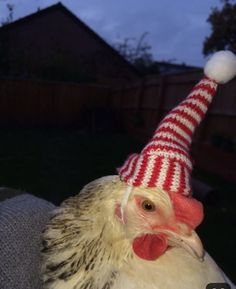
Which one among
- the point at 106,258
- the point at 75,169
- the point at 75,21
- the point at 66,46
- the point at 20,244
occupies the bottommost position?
the point at 75,169

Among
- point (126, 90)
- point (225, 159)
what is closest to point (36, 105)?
point (126, 90)

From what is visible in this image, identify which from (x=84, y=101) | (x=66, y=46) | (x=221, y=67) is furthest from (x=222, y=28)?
(x=221, y=67)

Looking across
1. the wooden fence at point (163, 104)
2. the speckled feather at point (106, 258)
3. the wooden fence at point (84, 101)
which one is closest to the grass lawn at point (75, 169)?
the wooden fence at point (163, 104)

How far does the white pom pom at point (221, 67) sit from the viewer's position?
162cm

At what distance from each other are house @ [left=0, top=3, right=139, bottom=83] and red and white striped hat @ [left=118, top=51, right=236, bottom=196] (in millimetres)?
18174

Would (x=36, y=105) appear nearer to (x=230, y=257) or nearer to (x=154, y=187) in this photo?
(x=230, y=257)

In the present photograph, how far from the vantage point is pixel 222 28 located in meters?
16.7

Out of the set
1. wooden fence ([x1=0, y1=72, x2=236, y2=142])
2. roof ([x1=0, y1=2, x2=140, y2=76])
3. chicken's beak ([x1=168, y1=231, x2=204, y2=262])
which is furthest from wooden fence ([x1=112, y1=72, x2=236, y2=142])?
roof ([x1=0, y1=2, x2=140, y2=76])

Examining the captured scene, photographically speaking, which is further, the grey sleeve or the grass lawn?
the grass lawn

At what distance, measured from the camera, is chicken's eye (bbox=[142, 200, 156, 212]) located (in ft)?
4.84

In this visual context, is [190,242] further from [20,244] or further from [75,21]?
[75,21]

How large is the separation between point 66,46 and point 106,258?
75.2 feet

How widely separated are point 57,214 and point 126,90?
13788 mm

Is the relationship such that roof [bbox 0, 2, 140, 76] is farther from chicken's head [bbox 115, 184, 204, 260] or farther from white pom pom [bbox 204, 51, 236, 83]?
chicken's head [bbox 115, 184, 204, 260]
